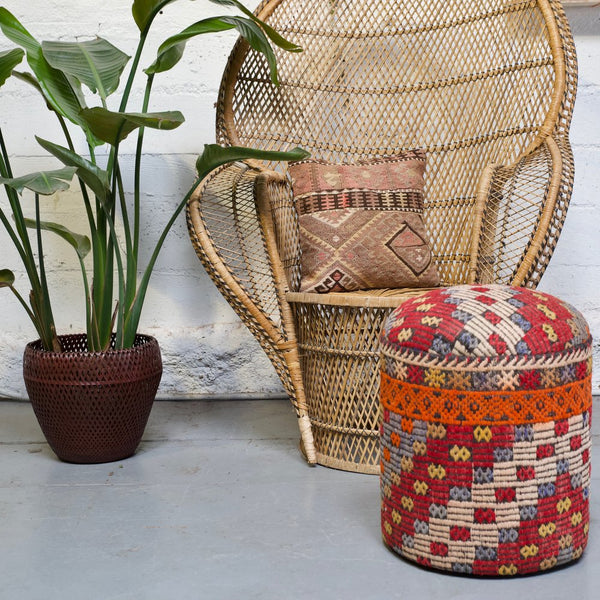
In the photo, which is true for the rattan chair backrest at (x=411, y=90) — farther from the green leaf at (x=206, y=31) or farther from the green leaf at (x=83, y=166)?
the green leaf at (x=83, y=166)

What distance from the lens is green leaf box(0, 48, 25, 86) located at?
5.72 ft

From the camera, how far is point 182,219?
2.49 metres

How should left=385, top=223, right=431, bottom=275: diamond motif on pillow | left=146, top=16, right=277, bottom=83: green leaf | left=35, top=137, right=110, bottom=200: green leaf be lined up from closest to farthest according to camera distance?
left=35, top=137, right=110, bottom=200: green leaf, left=146, top=16, right=277, bottom=83: green leaf, left=385, top=223, right=431, bottom=275: diamond motif on pillow

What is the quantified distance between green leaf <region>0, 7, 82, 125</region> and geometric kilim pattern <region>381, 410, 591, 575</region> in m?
0.98

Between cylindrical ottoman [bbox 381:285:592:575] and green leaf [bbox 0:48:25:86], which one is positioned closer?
cylindrical ottoman [bbox 381:285:592:575]

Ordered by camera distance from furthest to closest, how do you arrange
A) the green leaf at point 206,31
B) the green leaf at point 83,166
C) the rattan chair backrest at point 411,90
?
the rattan chair backrest at point 411,90, the green leaf at point 206,31, the green leaf at point 83,166

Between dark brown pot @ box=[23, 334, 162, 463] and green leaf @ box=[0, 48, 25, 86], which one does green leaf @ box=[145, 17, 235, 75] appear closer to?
green leaf @ box=[0, 48, 25, 86]

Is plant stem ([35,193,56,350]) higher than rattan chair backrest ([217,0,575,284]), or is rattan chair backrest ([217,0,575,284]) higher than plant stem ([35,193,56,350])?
rattan chair backrest ([217,0,575,284])

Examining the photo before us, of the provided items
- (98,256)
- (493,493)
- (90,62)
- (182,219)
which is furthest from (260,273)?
(493,493)

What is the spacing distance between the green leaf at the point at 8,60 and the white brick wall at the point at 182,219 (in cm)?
70

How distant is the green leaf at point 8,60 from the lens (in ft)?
5.72

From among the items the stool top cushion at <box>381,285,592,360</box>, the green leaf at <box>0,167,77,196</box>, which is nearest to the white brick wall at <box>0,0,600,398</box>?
the green leaf at <box>0,167,77,196</box>

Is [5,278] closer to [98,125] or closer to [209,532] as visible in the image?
[98,125]

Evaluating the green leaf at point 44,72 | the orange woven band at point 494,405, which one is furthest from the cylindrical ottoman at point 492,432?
the green leaf at point 44,72
